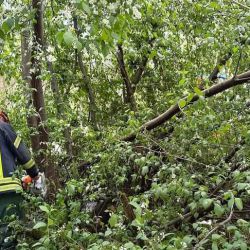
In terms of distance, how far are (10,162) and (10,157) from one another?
0.17 feet

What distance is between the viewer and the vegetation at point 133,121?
2395 mm

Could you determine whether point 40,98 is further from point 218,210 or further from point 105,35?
point 218,210

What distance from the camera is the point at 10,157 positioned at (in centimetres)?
412

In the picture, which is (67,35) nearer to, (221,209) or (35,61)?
(221,209)

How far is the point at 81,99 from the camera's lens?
5578 mm

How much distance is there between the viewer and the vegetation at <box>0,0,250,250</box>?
2.39 metres

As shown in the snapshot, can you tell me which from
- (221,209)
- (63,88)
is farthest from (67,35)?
(63,88)

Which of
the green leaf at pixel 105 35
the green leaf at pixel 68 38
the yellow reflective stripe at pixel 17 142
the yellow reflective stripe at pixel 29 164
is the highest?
the green leaf at pixel 105 35

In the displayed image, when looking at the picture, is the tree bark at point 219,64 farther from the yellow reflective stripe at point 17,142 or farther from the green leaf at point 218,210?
the green leaf at point 218,210

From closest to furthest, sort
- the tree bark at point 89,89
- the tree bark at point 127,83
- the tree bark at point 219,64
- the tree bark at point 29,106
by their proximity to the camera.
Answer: the tree bark at point 29,106, the tree bark at point 219,64, the tree bark at point 89,89, the tree bark at point 127,83

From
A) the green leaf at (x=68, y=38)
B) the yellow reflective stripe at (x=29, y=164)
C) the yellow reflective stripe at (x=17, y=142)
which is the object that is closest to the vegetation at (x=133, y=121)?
the green leaf at (x=68, y=38)

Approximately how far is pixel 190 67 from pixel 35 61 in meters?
1.63

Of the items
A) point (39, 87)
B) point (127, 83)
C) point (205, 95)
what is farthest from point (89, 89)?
point (205, 95)

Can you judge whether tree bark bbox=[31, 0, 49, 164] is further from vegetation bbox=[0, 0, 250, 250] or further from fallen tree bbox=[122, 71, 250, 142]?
fallen tree bbox=[122, 71, 250, 142]
